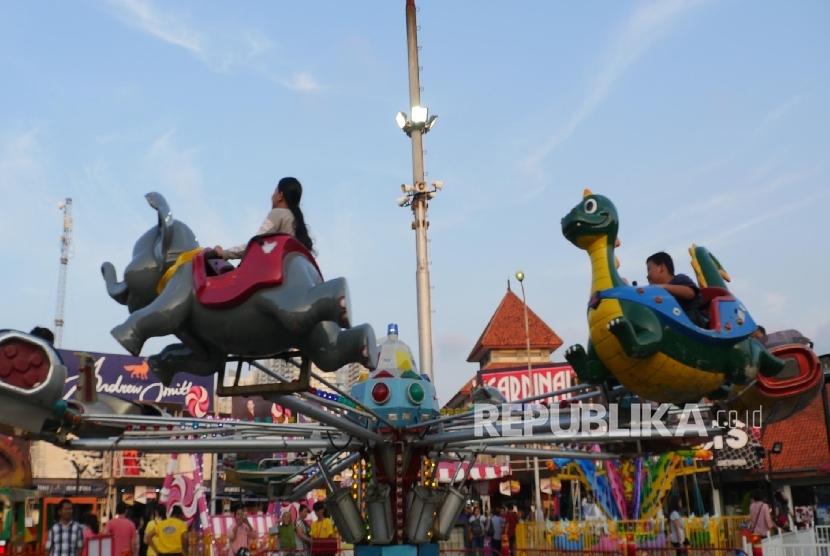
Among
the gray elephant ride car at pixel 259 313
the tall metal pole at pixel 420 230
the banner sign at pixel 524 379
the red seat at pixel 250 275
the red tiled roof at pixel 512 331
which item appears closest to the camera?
the gray elephant ride car at pixel 259 313

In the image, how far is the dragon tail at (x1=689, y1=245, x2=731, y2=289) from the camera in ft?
23.7

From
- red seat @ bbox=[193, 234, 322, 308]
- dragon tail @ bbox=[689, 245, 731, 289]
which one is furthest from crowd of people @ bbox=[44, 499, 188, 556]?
dragon tail @ bbox=[689, 245, 731, 289]

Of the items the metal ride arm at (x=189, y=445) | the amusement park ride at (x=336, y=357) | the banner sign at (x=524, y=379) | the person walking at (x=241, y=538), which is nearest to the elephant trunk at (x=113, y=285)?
the amusement park ride at (x=336, y=357)

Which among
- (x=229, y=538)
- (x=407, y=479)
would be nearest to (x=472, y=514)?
(x=229, y=538)

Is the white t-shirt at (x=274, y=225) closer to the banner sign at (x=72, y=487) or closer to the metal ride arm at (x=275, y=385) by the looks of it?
the metal ride arm at (x=275, y=385)

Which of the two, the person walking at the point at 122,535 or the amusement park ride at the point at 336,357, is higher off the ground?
the amusement park ride at the point at 336,357

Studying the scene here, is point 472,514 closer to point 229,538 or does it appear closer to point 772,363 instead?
point 229,538

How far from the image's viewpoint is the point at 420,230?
18078mm

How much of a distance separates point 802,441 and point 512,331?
101 feet

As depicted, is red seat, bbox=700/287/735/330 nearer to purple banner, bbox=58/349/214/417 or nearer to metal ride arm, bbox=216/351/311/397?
metal ride arm, bbox=216/351/311/397

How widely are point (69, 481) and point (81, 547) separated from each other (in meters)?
30.3

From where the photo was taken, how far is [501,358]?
57.0 meters

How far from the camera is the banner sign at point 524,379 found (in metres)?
41.9

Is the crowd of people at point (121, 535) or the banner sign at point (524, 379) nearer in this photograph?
the crowd of people at point (121, 535)
